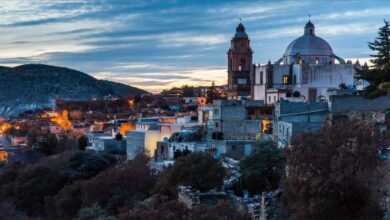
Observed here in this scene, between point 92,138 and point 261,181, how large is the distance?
33.5 meters

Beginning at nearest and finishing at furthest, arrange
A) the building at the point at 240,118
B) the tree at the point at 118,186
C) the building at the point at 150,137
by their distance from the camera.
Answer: the tree at the point at 118,186 → the building at the point at 240,118 → the building at the point at 150,137

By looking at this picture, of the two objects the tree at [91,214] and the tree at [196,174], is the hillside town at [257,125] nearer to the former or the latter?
the tree at [196,174]

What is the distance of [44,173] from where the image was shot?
32375mm

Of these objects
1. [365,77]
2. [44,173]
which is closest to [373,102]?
[365,77]

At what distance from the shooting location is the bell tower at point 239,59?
61375 millimetres

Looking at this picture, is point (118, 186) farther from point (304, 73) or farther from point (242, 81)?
point (242, 81)

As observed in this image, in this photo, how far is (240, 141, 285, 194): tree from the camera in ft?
66.6

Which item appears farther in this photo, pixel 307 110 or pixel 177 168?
pixel 307 110

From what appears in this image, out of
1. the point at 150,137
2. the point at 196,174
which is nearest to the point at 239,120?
the point at 150,137

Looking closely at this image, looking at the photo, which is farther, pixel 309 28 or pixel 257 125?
pixel 309 28

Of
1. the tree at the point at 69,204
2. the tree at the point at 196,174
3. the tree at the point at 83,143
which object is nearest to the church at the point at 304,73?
the tree at the point at 83,143

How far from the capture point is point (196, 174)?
20.8m

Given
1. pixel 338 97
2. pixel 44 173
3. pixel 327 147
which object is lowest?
pixel 44 173

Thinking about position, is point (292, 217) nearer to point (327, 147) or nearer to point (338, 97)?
point (327, 147)
